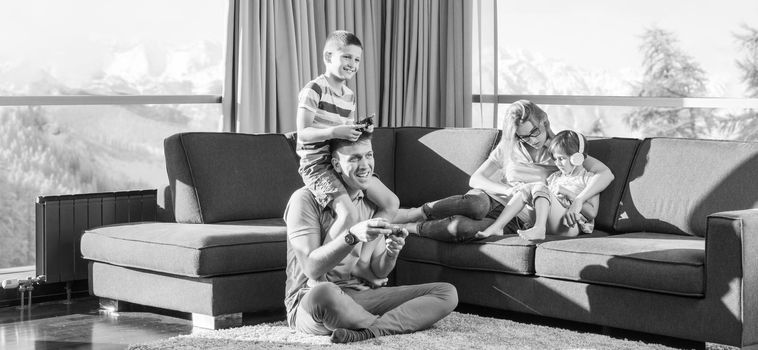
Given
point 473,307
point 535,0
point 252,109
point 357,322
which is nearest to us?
point 357,322

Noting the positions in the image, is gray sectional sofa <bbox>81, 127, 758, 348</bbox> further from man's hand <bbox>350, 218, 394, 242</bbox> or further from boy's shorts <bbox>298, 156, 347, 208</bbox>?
man's hand <bbox>350, 218, 394, 242</bbox>

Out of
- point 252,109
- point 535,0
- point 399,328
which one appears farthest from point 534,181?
point 535,0

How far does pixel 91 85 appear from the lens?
22.1ft

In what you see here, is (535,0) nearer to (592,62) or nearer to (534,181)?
(592,62)

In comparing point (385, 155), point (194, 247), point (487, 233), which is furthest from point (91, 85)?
point (487, 233)

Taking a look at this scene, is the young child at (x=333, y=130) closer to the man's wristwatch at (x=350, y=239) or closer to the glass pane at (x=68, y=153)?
the man's wristwatch at (x=350, y=239)

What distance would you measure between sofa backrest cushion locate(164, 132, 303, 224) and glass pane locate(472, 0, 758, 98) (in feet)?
18.6

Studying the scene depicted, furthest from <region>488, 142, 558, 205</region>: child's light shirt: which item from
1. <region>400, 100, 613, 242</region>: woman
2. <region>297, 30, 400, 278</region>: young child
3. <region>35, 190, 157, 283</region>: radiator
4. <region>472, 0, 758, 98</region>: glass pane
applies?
<region>472, 0, 758, 98</region>: glass pane

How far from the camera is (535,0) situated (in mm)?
11344

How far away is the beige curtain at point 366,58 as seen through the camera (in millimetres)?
5938

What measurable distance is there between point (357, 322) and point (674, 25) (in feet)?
29.5

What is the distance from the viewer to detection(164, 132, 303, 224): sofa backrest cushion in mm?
5000

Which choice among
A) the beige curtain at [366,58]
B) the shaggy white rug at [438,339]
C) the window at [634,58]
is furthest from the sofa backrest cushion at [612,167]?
the window at [634,58]

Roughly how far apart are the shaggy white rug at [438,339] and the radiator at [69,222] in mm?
1152
